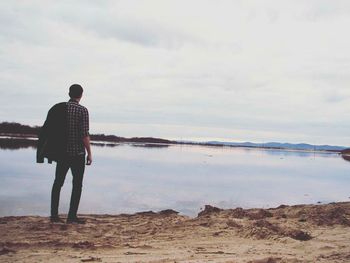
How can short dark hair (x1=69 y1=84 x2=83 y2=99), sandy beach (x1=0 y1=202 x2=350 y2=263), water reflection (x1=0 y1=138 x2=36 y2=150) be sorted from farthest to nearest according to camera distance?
water reflection (x1=0 y1=138 x2=36 y2=150), short dark hair (x1=69 y1=84 x2=83 y2=99), sandy beach (x1=0 y1=202 x2=350 y2=263)

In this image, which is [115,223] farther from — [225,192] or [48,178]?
[48,178]

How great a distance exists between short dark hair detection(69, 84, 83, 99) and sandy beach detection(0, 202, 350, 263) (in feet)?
6.85

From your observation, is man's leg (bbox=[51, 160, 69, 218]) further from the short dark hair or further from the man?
the short dark hair

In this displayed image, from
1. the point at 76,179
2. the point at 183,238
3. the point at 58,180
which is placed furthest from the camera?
the point at 76,179

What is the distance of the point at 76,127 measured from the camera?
6.75 m

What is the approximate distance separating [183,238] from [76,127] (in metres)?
2.51

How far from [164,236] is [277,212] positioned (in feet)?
11.0

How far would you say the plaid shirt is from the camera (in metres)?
6.69

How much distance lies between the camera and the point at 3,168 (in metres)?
17.0

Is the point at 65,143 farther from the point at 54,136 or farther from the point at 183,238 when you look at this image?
the point at 183,238

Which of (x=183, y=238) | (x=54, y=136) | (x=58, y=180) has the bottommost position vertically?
(x=183, y=238)

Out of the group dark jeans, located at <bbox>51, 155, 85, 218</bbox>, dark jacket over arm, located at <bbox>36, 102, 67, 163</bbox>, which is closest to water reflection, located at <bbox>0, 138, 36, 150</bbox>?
dark jacket over arm, located at <bbox>36, 102, 67, 163</bbox>

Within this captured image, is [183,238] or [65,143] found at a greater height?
[65,143]

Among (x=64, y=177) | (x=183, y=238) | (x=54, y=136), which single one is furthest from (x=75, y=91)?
(x=183, y=238)
